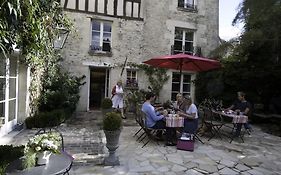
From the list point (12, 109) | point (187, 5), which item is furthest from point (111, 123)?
point (187, 5)

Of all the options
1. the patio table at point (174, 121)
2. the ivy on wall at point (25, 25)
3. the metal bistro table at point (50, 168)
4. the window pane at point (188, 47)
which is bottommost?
the metal bistro table at point (50, 168)

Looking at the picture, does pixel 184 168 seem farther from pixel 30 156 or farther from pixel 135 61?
A: pixel 135 61

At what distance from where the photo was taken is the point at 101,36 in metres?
12.6

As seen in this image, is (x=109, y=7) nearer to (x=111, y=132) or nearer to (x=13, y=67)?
(x=13, y=67)

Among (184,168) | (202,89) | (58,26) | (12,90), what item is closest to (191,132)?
(184,168)

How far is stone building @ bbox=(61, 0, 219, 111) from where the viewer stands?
12188 mm

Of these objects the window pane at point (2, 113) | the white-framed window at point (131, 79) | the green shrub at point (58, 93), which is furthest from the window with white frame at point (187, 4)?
the window pane at point (2, 113)

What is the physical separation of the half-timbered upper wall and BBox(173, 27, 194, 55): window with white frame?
2.31m

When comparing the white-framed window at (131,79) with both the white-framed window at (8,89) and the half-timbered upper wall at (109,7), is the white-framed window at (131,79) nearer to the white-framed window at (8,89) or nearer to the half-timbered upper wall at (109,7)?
the half-timbered upper wall at (109,7)

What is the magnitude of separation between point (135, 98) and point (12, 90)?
629 centimetres

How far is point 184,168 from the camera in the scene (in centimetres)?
496

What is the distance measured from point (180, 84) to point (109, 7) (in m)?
5.30

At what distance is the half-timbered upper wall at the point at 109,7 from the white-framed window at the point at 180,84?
143 inches

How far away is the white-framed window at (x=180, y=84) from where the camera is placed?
13.9 metres
